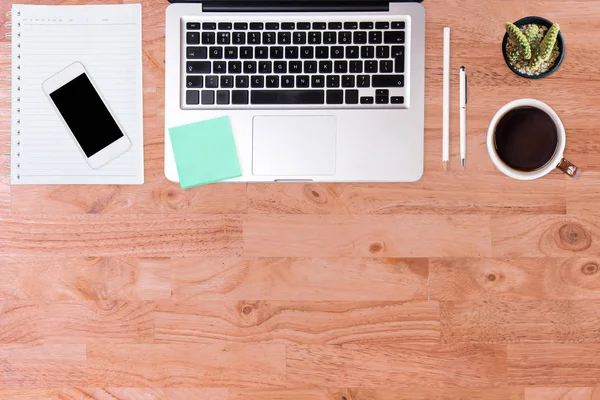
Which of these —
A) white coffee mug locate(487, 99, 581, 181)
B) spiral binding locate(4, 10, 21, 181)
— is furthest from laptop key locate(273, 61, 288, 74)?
spiral binding locate(4, 10, 21, 181)

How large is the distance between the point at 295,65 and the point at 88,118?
1.23 feet

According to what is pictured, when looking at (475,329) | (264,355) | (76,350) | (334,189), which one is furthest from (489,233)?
(76,350)

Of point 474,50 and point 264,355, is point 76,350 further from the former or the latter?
point 474,50

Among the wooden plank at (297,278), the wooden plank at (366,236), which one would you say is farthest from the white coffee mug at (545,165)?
the wooden plank at (297,278)

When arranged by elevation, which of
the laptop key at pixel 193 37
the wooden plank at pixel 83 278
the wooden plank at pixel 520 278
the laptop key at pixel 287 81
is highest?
the laptop key at pixel 193 37

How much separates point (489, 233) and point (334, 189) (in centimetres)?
28

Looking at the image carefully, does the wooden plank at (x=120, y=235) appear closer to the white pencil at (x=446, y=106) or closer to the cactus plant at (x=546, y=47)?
the white pencil at (x=446, y=106)

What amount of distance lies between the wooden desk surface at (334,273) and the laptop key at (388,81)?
65mm

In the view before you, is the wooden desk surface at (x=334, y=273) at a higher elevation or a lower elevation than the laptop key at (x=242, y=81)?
lower

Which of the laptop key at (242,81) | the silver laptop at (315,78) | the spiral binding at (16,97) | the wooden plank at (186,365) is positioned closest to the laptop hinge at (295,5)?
the silver laptop at (315,78)

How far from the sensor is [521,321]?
850mm

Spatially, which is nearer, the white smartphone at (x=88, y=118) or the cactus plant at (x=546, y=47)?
the cactus plant at (x=546, y=47)

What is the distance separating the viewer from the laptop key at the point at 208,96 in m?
0.83

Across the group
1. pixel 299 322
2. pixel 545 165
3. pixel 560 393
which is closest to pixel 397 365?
pixel 299 322
